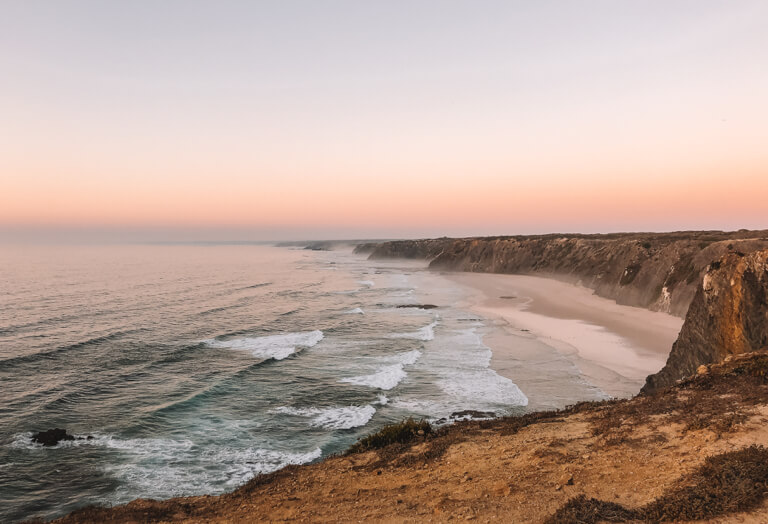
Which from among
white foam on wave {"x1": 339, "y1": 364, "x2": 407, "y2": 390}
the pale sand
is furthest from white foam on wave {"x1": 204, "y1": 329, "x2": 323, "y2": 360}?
the pale sand

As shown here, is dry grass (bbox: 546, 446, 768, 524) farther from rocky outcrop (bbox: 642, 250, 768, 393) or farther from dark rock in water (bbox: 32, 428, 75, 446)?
→ dark rock in water (bbox: 32, 428, 75, 446)

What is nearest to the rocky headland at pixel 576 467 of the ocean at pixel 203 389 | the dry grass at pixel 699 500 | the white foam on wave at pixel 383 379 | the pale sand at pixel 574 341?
the dry grass at pixel 699 500

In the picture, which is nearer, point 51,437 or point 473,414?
point 51,437

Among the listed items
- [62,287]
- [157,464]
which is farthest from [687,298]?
[62,287]

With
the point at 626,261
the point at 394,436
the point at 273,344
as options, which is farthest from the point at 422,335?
the point at 626,261

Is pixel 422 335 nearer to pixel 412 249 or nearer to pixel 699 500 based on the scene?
pixel 699 500

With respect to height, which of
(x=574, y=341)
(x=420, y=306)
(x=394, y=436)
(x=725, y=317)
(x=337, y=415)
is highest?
(x=725, y=317)

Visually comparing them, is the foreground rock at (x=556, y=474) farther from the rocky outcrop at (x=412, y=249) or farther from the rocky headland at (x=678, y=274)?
the rocky outcrop at (x=412, y=249)
